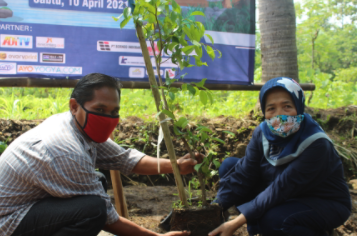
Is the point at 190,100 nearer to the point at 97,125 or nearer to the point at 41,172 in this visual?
the point at 97,125

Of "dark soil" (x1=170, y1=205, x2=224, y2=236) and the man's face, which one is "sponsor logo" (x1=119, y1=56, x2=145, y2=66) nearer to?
the man's face

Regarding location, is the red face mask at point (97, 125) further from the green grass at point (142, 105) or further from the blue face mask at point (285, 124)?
the green grass at point (142, 105)

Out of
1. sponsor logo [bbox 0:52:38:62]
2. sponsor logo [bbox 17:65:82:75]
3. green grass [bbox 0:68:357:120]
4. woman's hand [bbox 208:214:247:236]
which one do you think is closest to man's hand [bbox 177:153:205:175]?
woman's hand [bbox 208:214:247:236]

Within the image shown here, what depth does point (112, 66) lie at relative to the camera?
2.98 meters

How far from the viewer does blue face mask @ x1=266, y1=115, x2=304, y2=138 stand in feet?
6.07

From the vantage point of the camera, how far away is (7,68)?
281cm

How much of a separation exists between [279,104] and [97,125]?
1.12 metres

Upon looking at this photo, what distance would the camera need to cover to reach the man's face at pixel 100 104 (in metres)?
1.74

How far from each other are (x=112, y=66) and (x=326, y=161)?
2078mm

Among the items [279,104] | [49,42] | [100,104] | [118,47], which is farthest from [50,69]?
[279,104]

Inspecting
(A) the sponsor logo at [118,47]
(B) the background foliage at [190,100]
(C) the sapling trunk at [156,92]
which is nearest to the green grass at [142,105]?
(B) the background foliage at [190,100]

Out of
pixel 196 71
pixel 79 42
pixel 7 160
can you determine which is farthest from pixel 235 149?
pixel 7 160

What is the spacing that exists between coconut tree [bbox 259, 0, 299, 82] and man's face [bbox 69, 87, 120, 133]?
8.41 feet

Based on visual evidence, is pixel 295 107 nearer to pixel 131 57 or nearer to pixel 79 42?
pixel 131 57
